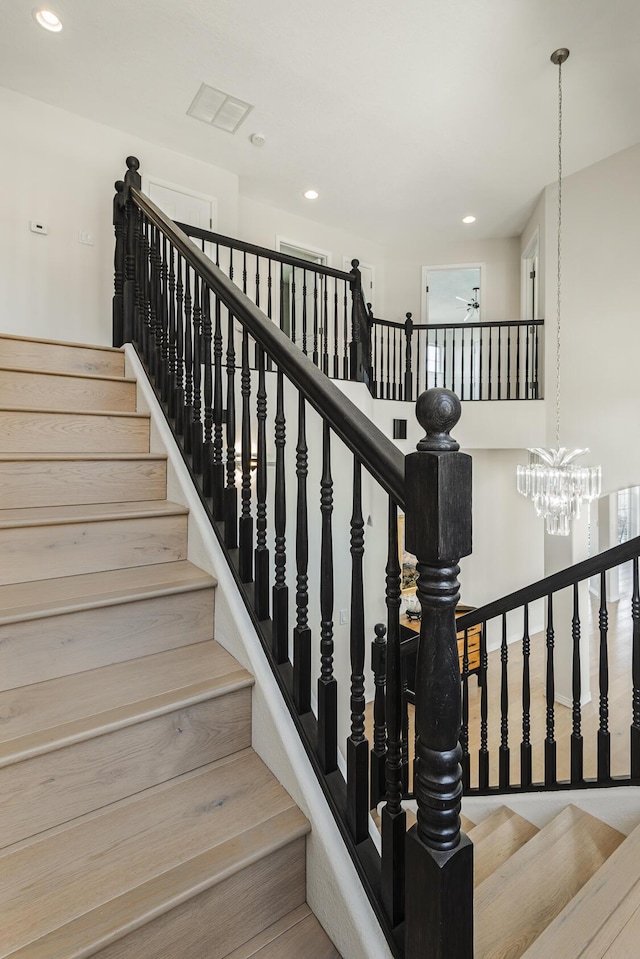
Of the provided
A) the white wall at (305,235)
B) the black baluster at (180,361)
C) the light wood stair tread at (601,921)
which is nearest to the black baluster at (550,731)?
the light wood stair tread at (601,921)

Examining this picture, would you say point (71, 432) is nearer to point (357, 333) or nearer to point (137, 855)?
point (137, 855)

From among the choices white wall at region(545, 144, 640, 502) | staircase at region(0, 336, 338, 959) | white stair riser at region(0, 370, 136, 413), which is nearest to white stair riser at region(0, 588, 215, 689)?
staircase at region(0, 336, 338, 959)

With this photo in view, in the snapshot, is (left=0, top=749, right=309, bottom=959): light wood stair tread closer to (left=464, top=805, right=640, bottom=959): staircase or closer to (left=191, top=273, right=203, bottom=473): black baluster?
(left=464, top=805, right=640, bottom=959): staircase

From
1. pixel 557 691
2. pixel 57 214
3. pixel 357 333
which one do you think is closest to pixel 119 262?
pixel 57 214

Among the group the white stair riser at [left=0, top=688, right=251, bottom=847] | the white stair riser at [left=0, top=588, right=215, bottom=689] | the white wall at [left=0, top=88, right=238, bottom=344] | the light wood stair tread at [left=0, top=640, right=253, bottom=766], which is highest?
the white wall at [left=0, top=88, right=238, bottom=344]

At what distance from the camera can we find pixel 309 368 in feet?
3.84

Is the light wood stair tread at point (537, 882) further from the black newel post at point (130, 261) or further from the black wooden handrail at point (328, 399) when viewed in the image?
the black newel post at point (130, 261)

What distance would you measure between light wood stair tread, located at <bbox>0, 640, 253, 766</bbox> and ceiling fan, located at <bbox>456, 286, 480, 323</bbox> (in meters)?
6.74

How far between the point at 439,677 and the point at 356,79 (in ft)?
15.1

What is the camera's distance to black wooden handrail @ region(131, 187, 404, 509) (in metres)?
0.91

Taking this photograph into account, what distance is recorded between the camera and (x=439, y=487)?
0.76m

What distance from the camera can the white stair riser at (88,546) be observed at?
1.47 m

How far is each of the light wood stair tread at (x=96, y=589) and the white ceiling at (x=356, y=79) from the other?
12.4 ft

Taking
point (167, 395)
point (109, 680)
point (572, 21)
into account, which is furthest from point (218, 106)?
point (109, 680)
